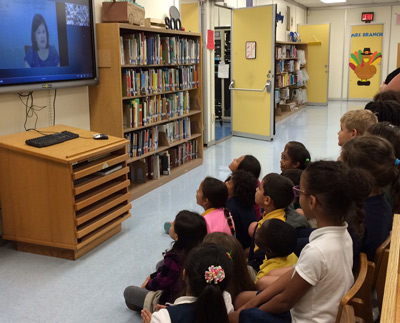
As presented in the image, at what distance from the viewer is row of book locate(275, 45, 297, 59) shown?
9805mm

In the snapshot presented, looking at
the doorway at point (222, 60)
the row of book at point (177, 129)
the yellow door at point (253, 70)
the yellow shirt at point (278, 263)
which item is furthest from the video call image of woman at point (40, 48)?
the doorway at point (222, 60)

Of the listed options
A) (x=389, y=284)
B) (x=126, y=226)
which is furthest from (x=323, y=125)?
(x=389, y=284)

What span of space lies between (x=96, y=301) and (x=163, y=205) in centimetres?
177

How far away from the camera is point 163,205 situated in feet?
14.1

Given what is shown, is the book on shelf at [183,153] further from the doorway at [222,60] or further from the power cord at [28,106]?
the doorway at [222,60]

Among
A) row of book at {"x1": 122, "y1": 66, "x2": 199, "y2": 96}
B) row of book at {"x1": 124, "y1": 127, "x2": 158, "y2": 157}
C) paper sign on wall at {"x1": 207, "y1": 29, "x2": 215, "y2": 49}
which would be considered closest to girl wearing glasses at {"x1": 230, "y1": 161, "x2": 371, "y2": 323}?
row of book at {"x1": 122, "y1": 66, "x2": 199, "y2": 96}

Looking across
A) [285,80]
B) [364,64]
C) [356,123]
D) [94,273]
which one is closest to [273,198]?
[356,123]

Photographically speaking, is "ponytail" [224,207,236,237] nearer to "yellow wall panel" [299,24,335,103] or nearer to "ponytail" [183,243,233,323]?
"ponytail" [183,243,233,323]

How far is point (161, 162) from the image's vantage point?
513 cm

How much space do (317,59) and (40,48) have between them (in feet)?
33.9

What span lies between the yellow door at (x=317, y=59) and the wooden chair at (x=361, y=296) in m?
11.7

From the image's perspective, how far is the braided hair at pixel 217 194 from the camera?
240cm

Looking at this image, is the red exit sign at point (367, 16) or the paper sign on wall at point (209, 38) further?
the red exit sign at point (367, 16)

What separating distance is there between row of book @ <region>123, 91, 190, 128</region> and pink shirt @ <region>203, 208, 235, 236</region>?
2262mm
